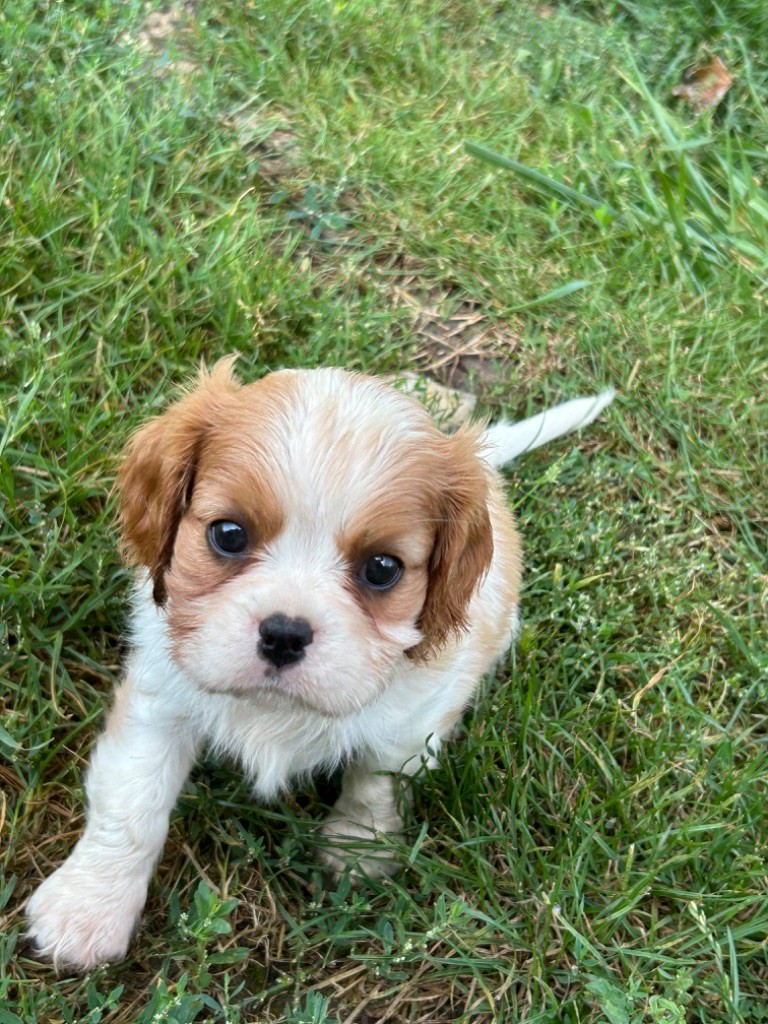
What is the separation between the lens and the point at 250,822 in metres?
3.09

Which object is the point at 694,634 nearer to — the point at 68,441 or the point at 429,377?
the point at 429,377

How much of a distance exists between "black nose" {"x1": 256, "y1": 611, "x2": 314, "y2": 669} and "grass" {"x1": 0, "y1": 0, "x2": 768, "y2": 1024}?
89 cm

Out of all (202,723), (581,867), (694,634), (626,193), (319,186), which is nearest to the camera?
(202,723)

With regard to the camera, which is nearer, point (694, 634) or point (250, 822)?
point (250, 822)

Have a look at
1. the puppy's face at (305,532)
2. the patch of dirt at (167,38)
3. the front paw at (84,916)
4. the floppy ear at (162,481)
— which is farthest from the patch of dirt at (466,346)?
the front paw at (84,916)

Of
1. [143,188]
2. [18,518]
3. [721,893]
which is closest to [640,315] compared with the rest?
[143,188]

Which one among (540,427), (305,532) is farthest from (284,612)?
(540,427)

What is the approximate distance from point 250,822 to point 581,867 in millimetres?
1051

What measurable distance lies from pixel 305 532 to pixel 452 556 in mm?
483

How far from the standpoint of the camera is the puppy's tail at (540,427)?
155 inches

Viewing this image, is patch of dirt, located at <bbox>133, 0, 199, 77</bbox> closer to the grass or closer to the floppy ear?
the grass

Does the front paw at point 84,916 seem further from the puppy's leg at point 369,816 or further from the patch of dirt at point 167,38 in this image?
the patch of dirt at point 167,38

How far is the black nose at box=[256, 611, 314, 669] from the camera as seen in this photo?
7.30ft

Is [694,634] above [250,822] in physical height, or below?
above
